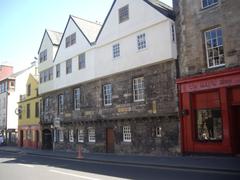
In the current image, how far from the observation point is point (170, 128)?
62.4 feet

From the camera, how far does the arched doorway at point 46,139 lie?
34.7 metres

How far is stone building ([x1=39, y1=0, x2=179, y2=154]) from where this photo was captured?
19.7 m

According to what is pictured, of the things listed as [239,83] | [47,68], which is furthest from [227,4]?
[47,68]

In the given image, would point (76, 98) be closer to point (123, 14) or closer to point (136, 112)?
point (136, 112)

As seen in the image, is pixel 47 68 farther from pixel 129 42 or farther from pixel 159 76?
pixel 159 76

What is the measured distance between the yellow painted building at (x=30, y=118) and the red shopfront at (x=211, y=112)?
22.8 m

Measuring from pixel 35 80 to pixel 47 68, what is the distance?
558 cm

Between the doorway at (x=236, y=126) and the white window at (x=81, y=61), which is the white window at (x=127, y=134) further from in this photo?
the doorway at (x=236, y=126)

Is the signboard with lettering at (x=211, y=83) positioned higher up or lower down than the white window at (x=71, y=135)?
higher up

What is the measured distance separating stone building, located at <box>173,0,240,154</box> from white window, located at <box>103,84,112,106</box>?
24.8 ft

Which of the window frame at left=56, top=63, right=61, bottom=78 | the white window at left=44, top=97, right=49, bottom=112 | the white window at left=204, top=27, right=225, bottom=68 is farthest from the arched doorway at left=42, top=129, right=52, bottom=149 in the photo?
the white window at left=204, top=27, right=225, bottom=68

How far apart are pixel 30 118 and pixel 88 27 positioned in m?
15.9

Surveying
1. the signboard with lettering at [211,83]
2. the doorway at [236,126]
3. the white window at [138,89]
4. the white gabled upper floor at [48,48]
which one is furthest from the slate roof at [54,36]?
the doorway at [236,126]

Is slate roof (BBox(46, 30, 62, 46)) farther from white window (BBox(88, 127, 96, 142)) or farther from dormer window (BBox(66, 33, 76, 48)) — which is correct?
white window (BBox(88, 127, 96, 142))
